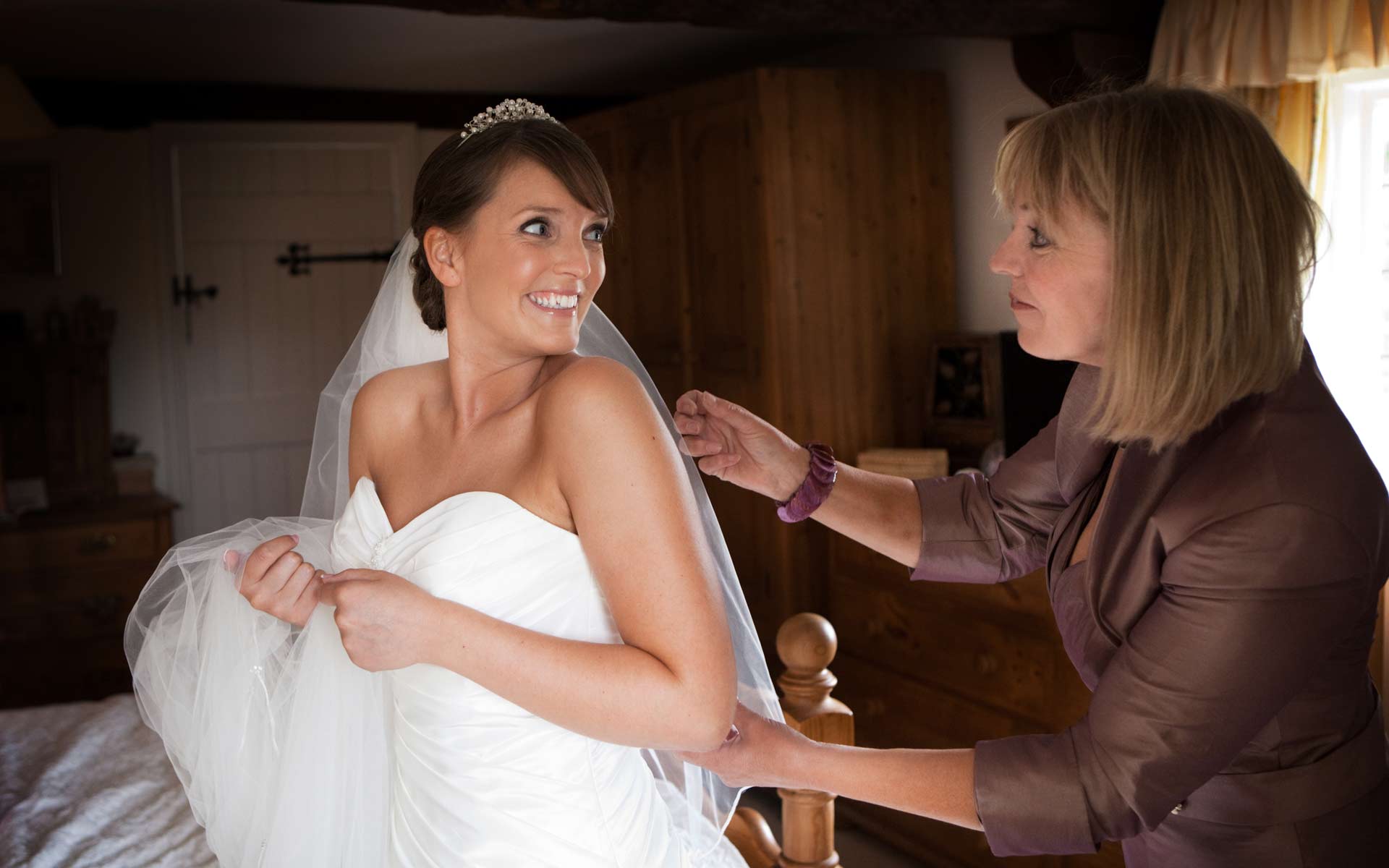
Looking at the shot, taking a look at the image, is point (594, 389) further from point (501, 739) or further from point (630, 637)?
point (501, 739)

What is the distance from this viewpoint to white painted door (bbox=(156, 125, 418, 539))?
221 inches

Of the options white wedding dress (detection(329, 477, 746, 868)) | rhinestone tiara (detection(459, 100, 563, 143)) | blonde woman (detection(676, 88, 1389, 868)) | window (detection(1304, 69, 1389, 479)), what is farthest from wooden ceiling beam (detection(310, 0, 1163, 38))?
white wedding dress (detection(329, 477, 746, 868))

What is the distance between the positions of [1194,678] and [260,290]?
5.29m

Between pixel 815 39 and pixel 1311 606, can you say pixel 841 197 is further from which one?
pixel 1311 606

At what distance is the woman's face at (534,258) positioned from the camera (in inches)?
57.1

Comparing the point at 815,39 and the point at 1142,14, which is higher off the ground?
the point at 815,39

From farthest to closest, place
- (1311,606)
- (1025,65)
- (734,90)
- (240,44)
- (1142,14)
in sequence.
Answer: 1. (240,44)
2. (734,90)
3. (1025,65)
4. (1142,14)
5. (1311,606)

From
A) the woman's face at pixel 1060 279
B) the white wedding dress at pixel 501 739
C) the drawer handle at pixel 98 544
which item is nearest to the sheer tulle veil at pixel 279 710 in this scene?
the white wedding dress at pixel 501 739

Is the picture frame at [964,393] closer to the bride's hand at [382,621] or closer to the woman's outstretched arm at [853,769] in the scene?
the woman's outstretched arm at [853,769]

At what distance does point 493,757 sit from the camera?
1.39 metres

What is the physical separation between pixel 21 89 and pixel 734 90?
2.22 meters

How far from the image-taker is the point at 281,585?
133 centimetres

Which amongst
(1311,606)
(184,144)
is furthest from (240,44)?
(1311,606)

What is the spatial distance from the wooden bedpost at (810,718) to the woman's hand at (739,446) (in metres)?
→ 0.22
